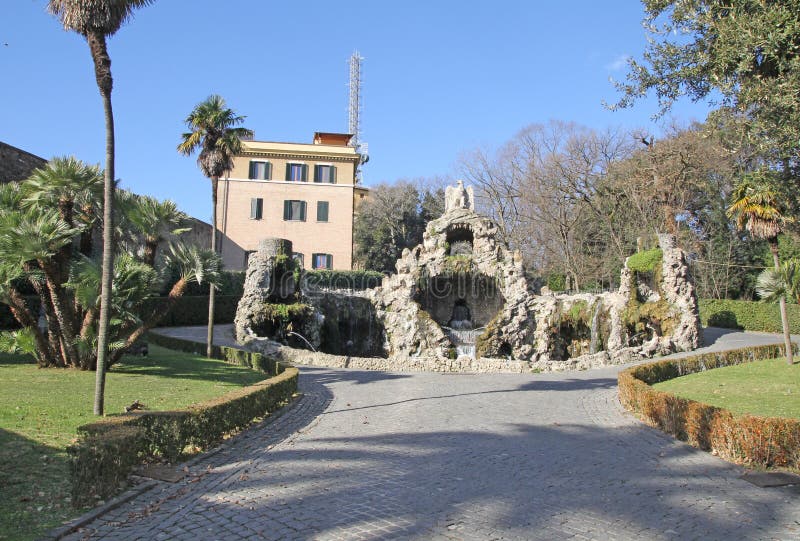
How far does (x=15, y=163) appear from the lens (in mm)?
23078

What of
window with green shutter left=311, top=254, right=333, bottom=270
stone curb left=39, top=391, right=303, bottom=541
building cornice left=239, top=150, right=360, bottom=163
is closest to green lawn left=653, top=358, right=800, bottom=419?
stone curb left=39, top=391, right=303, bottom=541

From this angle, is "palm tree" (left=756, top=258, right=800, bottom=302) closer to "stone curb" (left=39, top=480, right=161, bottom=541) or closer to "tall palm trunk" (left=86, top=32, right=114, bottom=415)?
"stone curb" (left=39, top=480, right=161, bottom=541)

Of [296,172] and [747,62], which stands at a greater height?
[296,172]

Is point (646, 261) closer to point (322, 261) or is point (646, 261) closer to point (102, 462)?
point (322, 261)

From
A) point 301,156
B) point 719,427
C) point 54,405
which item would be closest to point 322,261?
point 301,156

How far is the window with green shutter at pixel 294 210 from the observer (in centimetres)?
4838

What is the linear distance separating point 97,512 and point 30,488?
1.11m

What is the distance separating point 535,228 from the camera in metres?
47.7

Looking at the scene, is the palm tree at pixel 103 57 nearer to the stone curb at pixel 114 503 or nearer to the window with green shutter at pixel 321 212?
the stone curb at pixel 114 503

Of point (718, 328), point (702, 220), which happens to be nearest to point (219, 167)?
point (718, 328)

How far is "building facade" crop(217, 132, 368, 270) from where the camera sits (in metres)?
47.8

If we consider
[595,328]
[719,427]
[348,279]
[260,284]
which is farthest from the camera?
[348,279]

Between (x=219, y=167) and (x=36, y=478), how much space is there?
15.5m

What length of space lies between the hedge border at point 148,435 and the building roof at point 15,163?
16.9 meters
